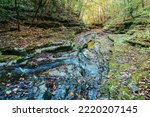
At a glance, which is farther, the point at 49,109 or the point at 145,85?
the point at 145,85

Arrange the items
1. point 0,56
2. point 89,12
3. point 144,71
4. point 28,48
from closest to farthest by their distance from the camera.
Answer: point 144,71, point 0,56, point 28,48, point 89,12

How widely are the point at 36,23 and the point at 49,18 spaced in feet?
13.7

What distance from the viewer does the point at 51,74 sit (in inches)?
393

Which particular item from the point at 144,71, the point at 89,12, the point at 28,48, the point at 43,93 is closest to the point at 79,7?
the point at 89,12

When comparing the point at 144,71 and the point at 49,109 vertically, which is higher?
the point at 49,109

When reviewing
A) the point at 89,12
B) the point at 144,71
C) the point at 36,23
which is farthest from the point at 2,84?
the point at 89,12

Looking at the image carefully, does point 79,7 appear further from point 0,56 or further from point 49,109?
point 49,109

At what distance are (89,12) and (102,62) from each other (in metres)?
40.5

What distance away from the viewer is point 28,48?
13992 mm

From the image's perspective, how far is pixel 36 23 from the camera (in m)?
22.8

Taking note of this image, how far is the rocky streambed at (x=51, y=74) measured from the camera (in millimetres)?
8133

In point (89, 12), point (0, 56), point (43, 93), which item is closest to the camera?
point (43, 93)

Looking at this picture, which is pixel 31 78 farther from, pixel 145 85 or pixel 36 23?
pixel 36 23

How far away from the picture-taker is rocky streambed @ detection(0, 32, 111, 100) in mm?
8133
